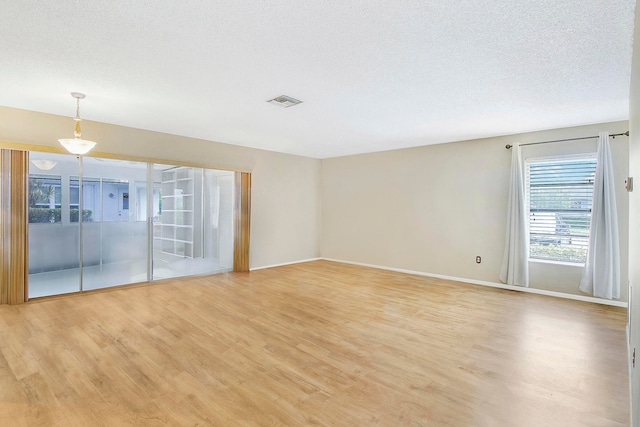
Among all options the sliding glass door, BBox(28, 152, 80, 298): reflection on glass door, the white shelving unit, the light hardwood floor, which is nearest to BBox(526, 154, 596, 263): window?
the light hardwood floor

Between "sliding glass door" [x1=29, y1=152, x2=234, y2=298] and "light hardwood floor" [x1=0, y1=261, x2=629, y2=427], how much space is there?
1.81 ft

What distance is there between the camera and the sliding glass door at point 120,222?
4242 millimetres

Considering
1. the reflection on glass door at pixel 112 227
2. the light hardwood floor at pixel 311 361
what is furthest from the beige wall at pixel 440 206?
the reflection on glass door at pixel 112 227

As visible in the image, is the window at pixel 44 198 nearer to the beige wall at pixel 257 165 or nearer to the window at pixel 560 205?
the beige wall at pixel 257 165

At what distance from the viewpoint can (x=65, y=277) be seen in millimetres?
4391

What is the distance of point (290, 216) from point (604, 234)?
5.54 metres

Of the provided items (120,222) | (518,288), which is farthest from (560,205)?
(120,222)

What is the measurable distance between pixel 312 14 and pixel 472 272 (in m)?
5.05

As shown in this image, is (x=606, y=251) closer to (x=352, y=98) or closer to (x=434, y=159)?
(x=434, y=159)

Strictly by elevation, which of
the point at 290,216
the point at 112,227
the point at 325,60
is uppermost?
the point at 325,60

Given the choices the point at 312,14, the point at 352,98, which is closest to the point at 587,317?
the point at 352,98

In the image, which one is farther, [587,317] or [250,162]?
[250,162]

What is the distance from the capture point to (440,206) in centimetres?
580

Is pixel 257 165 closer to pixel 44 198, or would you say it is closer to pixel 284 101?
pixel 284 101
